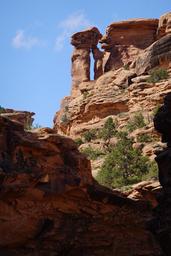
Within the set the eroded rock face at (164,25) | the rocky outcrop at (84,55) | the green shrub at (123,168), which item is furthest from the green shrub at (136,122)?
the rocky outcrop at (84,55)

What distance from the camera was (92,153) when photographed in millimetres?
42719

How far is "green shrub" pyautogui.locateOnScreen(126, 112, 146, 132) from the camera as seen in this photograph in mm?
44041

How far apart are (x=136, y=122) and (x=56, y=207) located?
939 inches

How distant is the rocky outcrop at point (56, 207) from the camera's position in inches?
810

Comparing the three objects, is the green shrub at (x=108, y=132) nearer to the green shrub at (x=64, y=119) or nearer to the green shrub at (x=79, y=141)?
the green shrub at (x=79, y=141)

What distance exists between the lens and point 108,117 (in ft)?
167

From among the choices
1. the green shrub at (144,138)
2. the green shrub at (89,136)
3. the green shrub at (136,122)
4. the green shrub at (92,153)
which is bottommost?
the green shrub at (92,153)

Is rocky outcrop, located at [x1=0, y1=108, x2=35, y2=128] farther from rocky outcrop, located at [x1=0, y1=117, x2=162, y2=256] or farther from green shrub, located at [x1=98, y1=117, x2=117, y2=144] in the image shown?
green shrub, located at [x1=98, y1=117, x2=117, y2=144]

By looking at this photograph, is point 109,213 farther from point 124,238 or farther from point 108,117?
point 108,117

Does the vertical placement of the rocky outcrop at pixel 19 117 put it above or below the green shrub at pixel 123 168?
above

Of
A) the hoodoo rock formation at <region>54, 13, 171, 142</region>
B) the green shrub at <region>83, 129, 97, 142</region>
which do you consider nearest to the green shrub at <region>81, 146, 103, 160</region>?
the green shrub at <region>83, 129, 97, 142</region>

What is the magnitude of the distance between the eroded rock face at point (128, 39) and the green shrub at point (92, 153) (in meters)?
19.9

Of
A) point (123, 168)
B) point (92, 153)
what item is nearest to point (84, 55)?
point (92, 153)

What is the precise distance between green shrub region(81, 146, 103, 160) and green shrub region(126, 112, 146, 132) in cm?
338
